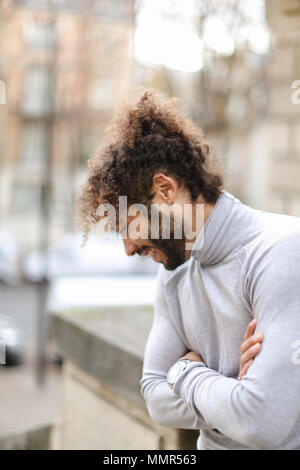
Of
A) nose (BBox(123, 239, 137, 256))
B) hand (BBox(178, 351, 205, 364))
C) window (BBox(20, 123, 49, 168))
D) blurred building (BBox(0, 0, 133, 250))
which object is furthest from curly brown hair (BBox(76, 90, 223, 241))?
window (BBox(20, 123, 49, 168))

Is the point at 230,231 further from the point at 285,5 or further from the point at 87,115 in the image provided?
the point at 87,115

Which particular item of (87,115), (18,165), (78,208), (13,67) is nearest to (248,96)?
(13,67)

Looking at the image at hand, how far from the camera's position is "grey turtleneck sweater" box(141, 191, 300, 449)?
1322mm

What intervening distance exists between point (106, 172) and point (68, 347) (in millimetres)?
1335

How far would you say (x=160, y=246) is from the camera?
1.68 metres

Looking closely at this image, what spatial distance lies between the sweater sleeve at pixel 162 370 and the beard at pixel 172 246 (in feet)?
0.46

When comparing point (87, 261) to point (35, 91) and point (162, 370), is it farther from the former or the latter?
point (162, 370)

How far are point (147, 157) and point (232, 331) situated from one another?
0.51m

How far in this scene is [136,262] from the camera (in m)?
15.0

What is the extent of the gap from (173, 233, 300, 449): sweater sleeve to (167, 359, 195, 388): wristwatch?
0.74ft

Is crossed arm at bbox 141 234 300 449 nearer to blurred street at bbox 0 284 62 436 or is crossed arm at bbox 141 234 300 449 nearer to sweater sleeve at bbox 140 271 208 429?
sweater sleeve at bbox 140 271 208 429

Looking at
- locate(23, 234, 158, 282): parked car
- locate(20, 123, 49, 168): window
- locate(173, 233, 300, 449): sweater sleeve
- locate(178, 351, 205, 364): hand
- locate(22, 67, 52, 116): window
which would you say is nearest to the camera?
locate(173, 233, 300, 449): sweater sleeve

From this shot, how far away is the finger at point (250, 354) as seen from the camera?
53.9 inches

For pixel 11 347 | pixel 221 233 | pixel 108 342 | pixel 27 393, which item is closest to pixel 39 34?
pixel 11 347
